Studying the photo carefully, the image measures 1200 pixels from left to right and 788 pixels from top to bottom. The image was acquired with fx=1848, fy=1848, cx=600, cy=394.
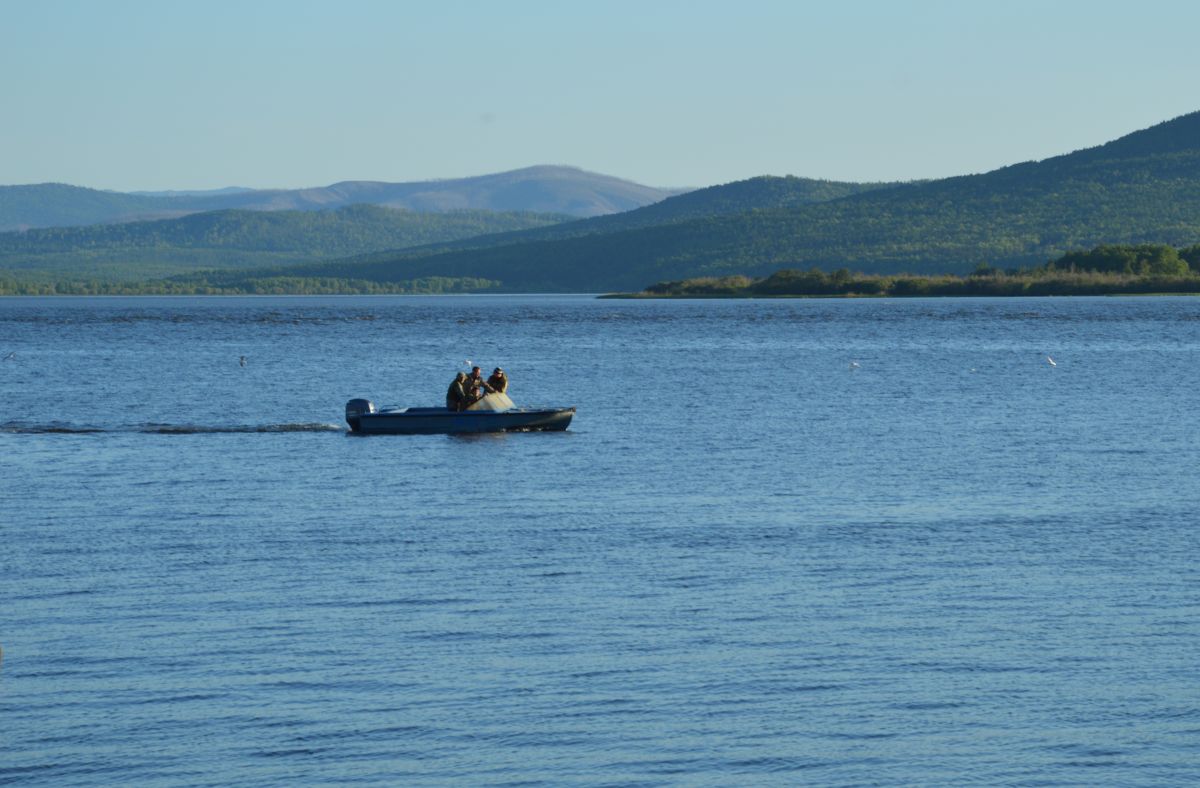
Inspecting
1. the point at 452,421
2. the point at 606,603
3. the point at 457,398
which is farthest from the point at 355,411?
the point at 606,603

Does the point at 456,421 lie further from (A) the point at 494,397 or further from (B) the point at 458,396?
(A) the point at 494,397

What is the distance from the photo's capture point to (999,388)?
73062mm

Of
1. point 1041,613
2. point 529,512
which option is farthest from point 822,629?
point 529,512

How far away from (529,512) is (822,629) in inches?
471

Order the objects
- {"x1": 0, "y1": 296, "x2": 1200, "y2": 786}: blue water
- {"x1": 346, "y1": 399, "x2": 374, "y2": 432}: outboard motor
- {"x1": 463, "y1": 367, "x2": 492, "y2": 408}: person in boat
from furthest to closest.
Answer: {"x1": 346, "y1": 399, "x2": 374, "y2": 432}: outboard motor < {"x1": 463, "y1": 367, "x2": 492, "y2": 408}: person in boat < {"x1": 0, "y1": 296, "x2": 1200, "y2": 786}: blue water

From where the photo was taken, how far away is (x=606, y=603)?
78.8 feet

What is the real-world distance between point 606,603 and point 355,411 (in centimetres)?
2804

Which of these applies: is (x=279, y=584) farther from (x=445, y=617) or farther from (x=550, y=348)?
(x=550, y=348)

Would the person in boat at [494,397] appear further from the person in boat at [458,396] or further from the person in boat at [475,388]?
the person in boat at [458,396]

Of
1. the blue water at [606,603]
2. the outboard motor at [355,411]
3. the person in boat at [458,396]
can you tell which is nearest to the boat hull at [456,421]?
the outboard motor at [355,411]

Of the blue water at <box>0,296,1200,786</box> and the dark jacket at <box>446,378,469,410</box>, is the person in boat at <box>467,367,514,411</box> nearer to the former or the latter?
the dark jacket at <box>446,378,469,410</box>

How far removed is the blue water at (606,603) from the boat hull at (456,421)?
70 centimetres

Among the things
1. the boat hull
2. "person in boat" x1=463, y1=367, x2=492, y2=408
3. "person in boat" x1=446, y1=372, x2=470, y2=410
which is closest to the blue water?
the boat hull

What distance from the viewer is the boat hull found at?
49.7 metres
